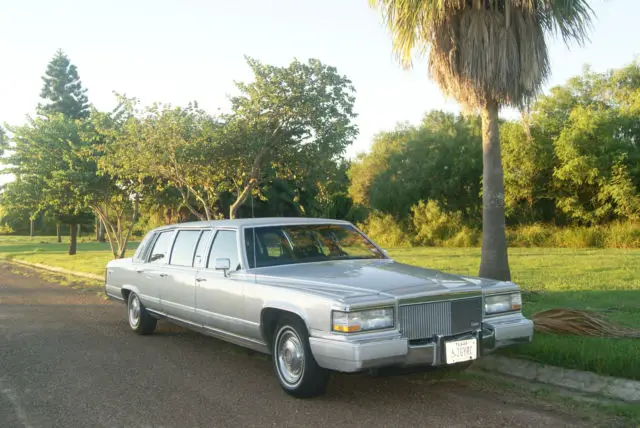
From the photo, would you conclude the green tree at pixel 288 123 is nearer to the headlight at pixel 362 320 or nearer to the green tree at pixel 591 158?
the headlight at pixel 362 320

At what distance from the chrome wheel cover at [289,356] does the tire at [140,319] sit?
3653 mm

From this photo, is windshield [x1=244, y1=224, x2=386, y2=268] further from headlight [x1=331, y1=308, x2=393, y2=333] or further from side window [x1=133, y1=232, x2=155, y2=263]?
side window [x1=133, y1=232, x2=155, y2=263]

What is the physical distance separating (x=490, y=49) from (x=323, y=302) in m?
7.05

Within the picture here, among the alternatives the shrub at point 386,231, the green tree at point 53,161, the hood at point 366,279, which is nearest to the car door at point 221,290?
the hood at point 366,279

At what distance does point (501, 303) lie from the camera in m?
5.76

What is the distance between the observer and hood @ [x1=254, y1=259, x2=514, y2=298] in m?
5.28

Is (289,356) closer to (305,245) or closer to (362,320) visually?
(362,320)

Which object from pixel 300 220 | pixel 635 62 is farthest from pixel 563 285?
pixel 635 62

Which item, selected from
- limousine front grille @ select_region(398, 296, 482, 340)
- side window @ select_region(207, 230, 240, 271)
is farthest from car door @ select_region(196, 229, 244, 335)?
limousine front grille @ select_region(398, 296, 482, 340)

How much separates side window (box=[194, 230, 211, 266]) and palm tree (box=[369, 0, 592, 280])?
545cm

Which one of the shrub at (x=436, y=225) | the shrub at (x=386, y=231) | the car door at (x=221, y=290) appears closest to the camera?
the car door at (x=221, y=290)

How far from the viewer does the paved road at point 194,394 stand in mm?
4969

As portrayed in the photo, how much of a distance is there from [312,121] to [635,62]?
83.7ft

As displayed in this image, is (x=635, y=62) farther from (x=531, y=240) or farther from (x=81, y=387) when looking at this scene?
(x=81, y=387)
